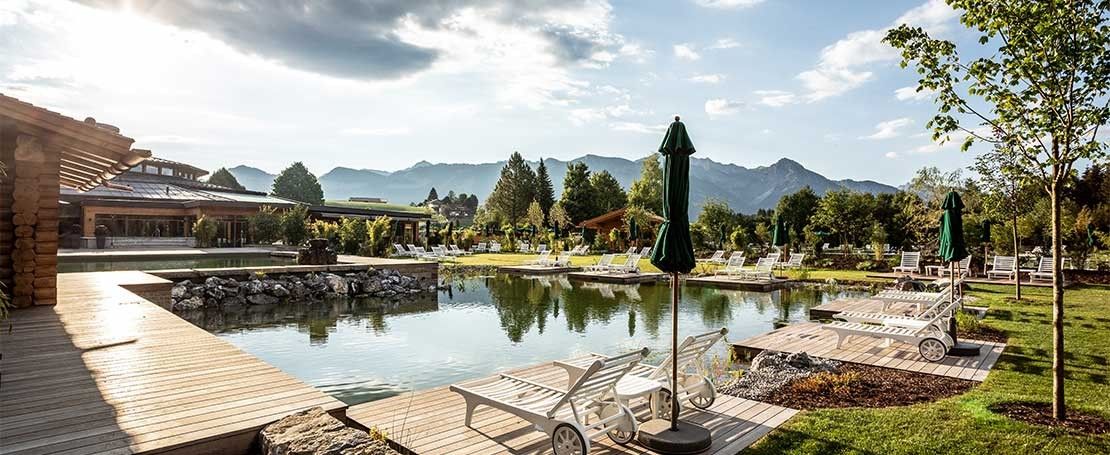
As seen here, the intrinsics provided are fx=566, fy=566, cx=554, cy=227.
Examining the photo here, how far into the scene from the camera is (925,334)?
6.90 meters

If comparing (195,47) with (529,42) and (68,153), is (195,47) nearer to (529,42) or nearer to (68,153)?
(68,153)

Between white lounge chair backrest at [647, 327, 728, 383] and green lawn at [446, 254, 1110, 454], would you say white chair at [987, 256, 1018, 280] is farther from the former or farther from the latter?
white lounge chair backrest at [647, 327, 728, 383]

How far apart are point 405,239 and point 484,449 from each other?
31545 millimetres

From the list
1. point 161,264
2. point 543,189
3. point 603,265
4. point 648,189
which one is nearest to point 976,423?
point 603,265

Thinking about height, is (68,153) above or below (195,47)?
below

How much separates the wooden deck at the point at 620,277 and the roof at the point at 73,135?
13.4 m

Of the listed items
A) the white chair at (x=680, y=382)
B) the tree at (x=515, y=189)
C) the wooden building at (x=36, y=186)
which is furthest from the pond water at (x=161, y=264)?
the tree at (x=515, y=189)

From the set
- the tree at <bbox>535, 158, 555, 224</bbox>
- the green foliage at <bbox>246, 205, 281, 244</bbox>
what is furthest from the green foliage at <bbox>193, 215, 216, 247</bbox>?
the tree at <bbox>535, 158, 555, 224</bbox>

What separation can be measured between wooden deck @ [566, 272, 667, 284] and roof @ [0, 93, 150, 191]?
44.1 ft

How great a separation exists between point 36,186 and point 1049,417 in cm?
1077

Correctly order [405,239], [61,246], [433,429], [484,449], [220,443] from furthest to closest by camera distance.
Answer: [405,239], [61,246], [433,429], [484,449], [220,443]

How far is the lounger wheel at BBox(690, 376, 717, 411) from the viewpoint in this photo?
15.3 feet

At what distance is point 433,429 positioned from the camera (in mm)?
4207

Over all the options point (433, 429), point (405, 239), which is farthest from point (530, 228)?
point (433, 429)
